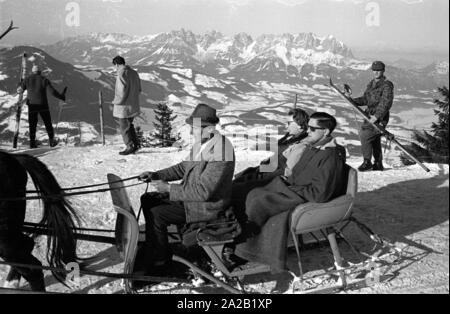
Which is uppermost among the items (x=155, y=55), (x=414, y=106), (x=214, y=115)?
(x=155, y=55)

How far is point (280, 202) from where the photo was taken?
340 cm

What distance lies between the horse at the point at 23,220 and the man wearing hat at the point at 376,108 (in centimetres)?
498

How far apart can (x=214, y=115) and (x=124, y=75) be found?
481cm

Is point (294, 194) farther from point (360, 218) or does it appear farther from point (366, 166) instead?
point (366, 166)

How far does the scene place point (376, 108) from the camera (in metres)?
6.76

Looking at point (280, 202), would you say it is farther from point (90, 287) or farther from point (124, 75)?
point (124, 75)

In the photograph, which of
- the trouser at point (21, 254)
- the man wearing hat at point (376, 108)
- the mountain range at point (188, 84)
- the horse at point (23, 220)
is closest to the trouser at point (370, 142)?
the man wearing hat at point (376, 108)

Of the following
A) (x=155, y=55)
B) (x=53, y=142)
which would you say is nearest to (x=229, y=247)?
(x=53, y=142)

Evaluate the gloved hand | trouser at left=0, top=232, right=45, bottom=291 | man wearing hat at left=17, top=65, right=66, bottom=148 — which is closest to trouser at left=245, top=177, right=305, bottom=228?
the gloved hand

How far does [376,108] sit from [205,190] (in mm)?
4596

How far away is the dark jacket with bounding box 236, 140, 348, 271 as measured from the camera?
10.5ft

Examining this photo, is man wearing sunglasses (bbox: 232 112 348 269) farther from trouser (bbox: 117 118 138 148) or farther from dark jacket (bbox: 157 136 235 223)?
trouser (bbox: 117 118 138 148)

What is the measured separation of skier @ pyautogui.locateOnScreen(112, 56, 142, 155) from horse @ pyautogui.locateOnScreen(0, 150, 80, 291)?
4.22m

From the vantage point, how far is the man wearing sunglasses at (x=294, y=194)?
3223mm
